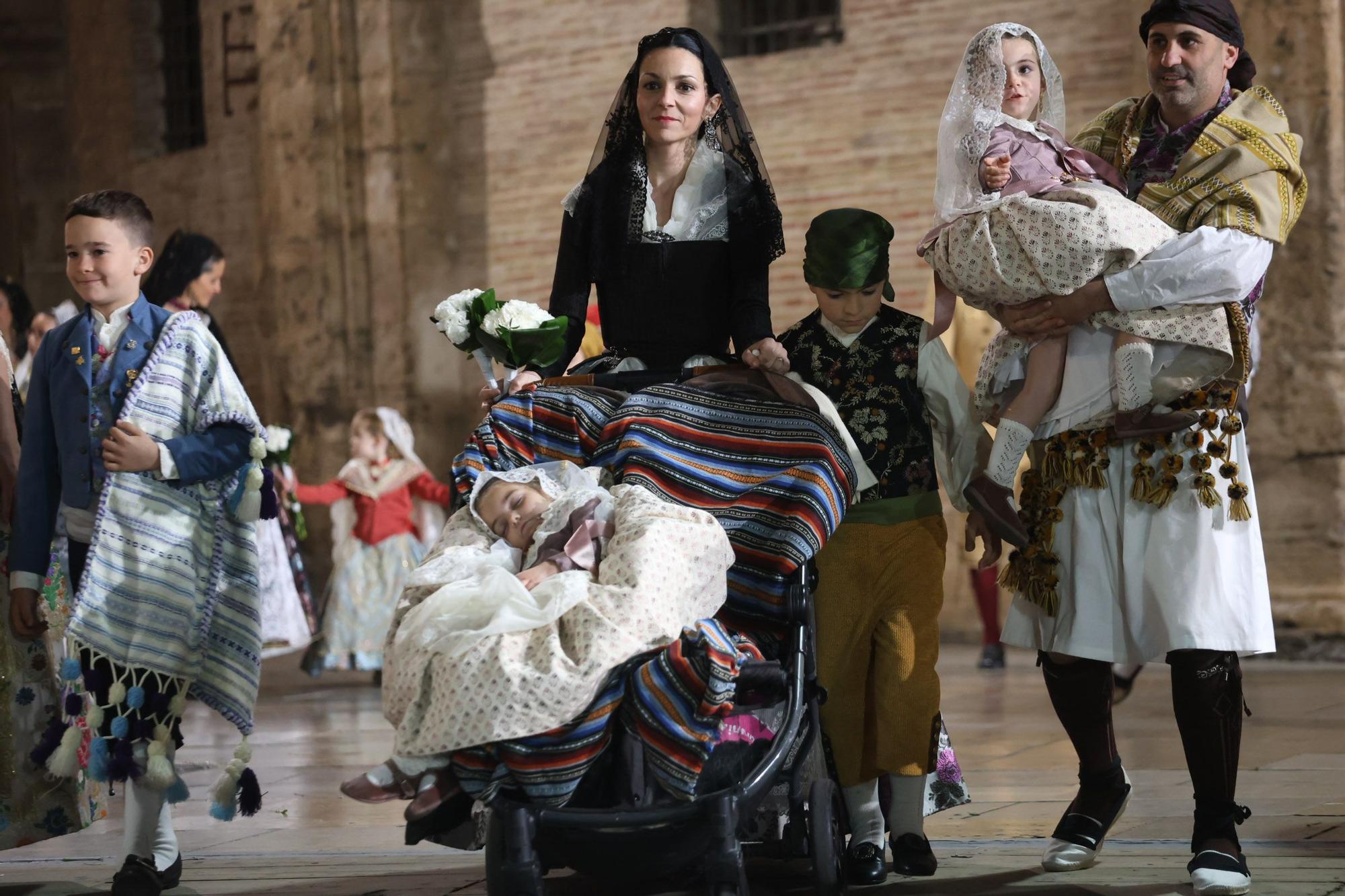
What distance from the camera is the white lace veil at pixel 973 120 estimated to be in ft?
12.6

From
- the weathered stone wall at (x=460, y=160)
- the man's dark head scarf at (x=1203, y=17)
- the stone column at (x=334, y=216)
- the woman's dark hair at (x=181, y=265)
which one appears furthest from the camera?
the stone column at (x=334, y=216)

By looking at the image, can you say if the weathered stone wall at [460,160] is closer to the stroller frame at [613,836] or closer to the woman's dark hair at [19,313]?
the woman's dark hair at [19,313]

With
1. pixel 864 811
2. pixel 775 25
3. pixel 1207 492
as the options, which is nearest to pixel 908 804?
Answer: pixel 864 811

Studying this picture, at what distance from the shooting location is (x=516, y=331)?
12.8ft

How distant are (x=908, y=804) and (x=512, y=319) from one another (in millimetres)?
1440

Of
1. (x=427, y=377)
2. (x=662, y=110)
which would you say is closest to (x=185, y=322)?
(x=662, y=110)

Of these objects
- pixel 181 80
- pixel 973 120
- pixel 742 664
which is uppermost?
pixel 181 80

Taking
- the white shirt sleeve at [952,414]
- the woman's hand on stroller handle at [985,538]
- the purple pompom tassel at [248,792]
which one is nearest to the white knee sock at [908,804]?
the woman's hand on stroller handle at [985,538]

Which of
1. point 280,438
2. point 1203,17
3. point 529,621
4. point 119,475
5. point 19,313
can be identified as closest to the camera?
point 529,621

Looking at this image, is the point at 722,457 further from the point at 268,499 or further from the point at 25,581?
the point at 25,581

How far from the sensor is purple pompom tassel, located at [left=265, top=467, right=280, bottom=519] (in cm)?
420

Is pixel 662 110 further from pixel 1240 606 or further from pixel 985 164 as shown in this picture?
pixel 1240 606

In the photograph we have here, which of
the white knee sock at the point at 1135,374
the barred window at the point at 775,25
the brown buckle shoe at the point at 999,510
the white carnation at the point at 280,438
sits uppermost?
the barred window at the point at 775,25

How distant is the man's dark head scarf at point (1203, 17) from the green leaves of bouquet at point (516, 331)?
147cm
